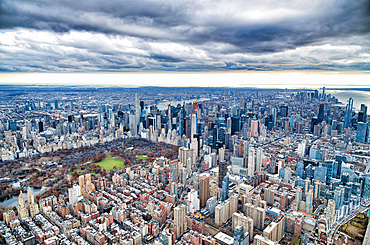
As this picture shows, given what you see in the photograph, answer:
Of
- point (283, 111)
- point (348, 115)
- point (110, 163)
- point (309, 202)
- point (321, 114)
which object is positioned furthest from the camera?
point (283, 111)

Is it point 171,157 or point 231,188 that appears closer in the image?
point 231,188

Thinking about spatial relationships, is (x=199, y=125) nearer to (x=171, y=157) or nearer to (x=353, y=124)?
(x=171, y=157)

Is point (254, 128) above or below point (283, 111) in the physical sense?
below

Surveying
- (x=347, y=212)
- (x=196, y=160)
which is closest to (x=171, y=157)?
(x=196, y=160)

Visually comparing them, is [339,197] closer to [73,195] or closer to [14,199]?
[73,195]

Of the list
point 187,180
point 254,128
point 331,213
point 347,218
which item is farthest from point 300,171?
point 254,128

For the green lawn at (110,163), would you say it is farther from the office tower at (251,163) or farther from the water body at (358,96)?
the water body at (358,96)
